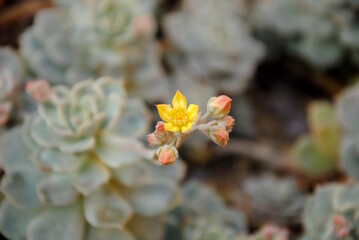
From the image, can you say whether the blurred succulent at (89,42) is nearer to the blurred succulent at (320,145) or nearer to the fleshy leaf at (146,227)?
the fleshy leaf at (146,227)

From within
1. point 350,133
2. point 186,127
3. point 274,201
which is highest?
point 186,127

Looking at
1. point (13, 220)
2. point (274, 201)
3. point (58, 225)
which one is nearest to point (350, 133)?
point (274, 201)

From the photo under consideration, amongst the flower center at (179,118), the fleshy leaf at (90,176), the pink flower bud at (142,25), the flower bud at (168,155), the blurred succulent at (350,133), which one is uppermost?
the flower center at (179,118)

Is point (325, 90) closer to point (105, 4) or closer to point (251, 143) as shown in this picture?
point (251, 143)

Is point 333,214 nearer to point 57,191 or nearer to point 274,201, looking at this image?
point 274,201

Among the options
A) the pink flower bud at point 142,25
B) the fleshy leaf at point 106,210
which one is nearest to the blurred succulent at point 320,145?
the pink flower bud at point 142,25

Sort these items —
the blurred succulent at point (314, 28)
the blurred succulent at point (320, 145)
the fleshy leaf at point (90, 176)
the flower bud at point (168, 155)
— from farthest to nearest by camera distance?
the blurred succulent at point (314, 28) < the blurred succulent at point (320, 145) < the fleshy leaf at point (90, 176) < the flower bud at point (168, 155)
